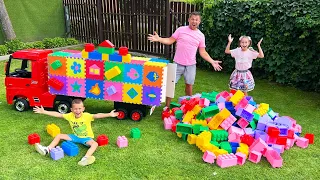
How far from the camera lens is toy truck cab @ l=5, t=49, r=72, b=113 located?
232 inches

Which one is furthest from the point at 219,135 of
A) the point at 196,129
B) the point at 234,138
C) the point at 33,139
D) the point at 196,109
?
the point at 33,139

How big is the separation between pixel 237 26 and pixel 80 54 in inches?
177

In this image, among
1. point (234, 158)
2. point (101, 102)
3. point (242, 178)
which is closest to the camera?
point (242, 178)

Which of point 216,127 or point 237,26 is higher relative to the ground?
point 237,26

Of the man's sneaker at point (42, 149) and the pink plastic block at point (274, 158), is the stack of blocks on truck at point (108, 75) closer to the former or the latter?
the man's sneaker at point (42, 149)

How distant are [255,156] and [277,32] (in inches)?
170

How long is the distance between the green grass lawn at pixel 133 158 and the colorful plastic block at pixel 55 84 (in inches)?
22.0

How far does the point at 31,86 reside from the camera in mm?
5949

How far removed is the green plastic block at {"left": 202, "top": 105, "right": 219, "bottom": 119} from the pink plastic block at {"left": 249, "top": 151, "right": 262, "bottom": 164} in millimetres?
963

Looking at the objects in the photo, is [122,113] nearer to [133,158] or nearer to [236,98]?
[133,158]

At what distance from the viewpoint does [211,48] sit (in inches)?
364

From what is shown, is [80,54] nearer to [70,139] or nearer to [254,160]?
[70,139]

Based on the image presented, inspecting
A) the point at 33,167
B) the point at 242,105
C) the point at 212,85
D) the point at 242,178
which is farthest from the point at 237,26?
the point at 33,167

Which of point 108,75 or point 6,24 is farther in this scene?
point 6,24
